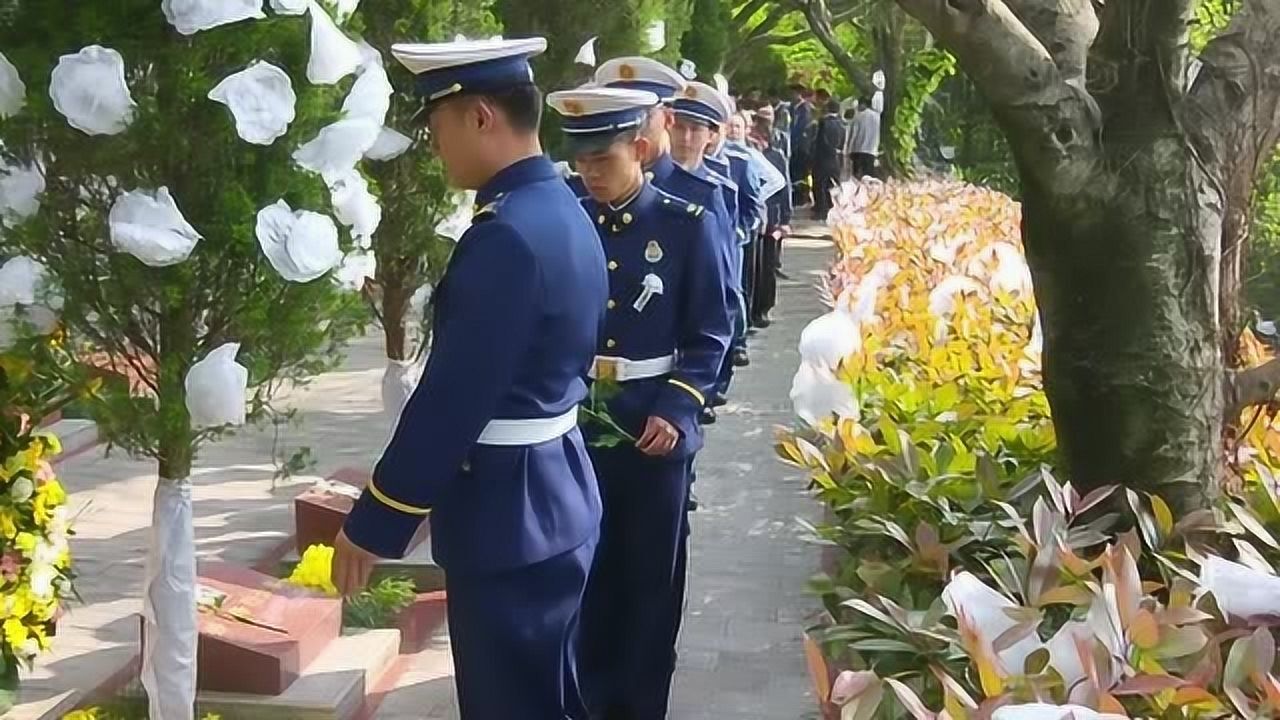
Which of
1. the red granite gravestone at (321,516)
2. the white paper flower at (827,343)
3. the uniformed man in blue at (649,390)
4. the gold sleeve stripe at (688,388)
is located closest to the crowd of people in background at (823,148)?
the red granite gravestone at (321,516)

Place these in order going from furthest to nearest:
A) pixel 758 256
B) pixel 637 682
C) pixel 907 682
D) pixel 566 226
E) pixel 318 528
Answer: pixel 758 256
pixel 318 528
pixel 637 682
pixel 566 226
pixel 907 682

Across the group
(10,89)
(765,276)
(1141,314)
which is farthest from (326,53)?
(765,276)

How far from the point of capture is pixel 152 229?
305cm

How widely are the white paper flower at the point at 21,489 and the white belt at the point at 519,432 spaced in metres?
1.23

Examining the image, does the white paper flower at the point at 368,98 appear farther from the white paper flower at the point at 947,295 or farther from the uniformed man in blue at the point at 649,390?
the white paper flower at the point at 947,295

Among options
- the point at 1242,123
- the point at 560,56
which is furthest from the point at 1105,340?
the point at 560,56

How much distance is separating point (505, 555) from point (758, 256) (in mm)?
9401

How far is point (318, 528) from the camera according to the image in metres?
5.75

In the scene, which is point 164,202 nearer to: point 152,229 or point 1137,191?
point 152,229

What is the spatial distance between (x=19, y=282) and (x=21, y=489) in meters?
0.73

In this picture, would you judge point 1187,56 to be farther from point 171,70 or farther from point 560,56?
point 560,56

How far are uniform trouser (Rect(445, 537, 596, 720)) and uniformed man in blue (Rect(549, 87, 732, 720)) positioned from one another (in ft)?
3.36

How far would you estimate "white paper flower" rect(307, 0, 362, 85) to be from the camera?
123 inches

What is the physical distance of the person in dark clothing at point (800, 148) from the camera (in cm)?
2217
